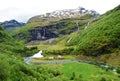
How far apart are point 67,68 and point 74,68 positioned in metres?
4.58

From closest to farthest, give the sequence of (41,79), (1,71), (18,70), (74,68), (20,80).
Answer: (1,71)
(20,80)
(18,70)
(41,79)
(74,68)

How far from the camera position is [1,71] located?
9488cm

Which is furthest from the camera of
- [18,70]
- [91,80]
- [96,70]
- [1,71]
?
[96,70]

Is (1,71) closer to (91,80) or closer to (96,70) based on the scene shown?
(91,80)

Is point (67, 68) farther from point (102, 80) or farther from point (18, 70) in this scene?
point (18, 70)

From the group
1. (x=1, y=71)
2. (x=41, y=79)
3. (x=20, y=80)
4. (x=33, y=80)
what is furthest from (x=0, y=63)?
(x=41, y=79)

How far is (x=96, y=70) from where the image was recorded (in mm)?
186875

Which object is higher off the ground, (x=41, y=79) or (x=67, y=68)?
(x=41, y=79)

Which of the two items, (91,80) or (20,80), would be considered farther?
(91,80)

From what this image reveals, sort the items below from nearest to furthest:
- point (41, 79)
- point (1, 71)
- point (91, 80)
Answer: point (1, 71) → point (41, 79) → point (91, 80)

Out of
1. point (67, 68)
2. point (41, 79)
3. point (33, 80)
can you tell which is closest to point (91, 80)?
point (41, 79)

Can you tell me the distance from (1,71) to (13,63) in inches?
1031

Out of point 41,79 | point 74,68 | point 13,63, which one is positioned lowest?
point 74,68

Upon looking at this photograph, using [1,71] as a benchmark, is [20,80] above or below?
below
